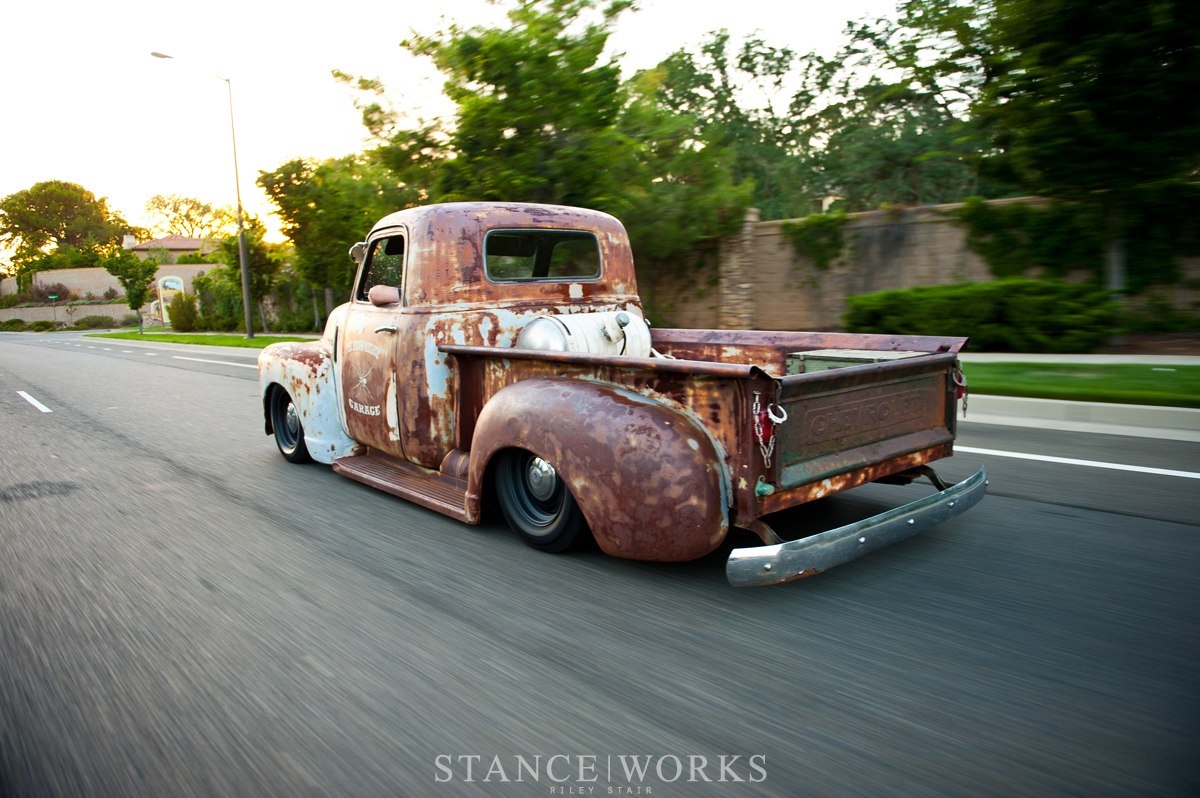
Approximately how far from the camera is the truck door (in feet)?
16.1

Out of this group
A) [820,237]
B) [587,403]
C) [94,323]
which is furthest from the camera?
[94,323]

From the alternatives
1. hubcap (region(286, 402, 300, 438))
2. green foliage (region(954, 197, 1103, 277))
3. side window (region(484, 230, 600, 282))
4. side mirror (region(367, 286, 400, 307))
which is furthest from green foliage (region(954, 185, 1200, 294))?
hubcap (region(286, 402, 300, 438))

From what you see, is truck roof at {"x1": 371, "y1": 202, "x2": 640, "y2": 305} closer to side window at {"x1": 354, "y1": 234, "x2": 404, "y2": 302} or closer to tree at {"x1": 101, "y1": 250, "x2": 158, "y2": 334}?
side window at {"x1": 354, "y1": 234, "x2": 404, "y2": 302}

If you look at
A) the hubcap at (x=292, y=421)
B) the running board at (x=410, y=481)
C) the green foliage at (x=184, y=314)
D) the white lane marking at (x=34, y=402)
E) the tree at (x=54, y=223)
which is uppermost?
the tree at (x=54, y=223)

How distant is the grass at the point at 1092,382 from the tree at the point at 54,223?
98.1m

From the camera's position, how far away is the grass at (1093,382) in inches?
293

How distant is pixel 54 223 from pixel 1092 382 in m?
111

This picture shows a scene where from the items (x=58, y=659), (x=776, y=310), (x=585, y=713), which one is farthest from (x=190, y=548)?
(x=776, y=310)

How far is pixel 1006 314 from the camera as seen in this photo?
12.2 meters

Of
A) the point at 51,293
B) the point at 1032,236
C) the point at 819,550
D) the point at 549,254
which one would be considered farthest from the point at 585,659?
the point at 51,293

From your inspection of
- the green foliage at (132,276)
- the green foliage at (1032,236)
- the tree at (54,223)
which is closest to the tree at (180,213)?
the tree at (54,223)

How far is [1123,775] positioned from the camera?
7.11 feet

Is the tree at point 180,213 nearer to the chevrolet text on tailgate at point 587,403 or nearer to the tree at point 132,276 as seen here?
the tree at point 132,276

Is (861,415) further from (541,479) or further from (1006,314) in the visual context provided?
(1006,314)
